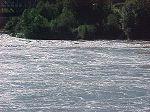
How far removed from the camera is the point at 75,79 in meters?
27.6

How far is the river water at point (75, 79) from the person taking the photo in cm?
2083

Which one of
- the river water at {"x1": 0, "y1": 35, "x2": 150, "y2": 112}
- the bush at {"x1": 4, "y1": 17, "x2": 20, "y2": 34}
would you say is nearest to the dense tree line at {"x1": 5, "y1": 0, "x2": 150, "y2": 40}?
the bush at {"x1": 4, "y1": 17, "x2": 20, "y2": 34}

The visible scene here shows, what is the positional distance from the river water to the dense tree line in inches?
539

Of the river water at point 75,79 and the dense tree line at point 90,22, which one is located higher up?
the dense tree line at point 90,22

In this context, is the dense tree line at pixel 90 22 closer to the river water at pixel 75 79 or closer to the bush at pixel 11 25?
the bush at pixel 11 25

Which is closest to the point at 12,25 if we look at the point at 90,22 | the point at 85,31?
the point at 90,22

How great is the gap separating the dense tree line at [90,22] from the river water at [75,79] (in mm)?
13680

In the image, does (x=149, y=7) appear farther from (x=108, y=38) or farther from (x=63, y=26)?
(x=63, y=26)

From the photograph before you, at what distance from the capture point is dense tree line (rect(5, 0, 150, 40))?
59.8m

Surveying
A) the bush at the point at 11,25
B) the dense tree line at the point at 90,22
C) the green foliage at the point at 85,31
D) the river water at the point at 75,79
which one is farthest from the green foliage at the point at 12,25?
the river water at the point at 75,79

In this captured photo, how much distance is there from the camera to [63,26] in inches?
2410

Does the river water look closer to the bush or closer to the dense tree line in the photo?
the dense tree line

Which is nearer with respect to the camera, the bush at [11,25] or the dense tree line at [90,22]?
the dense tree line at [90,22]

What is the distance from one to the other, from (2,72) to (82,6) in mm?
37783
